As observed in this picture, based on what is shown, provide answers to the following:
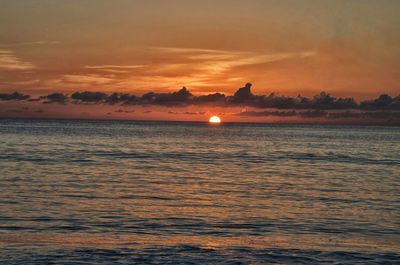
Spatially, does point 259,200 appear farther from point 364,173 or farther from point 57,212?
point 364,173

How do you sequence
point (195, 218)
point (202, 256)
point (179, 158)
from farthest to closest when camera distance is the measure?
point (179, 158) → point (195, 218) → point (202, 256)

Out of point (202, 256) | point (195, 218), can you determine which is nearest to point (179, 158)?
point (195, 218)

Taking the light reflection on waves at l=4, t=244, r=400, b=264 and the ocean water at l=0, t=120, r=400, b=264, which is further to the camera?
the ocean water at l=0, t=120, r=400, b=264

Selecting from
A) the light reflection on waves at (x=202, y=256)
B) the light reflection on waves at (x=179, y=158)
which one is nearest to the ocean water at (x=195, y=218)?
the light reflection on waves at (x=202, y=256)

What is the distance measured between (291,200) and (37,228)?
44.8 ft

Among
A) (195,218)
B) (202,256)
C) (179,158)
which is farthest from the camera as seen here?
(179,158)

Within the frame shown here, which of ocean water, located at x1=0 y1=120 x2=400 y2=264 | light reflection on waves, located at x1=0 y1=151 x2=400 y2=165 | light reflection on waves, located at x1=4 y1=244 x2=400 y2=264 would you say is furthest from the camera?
light reflection on waves, located at x1=0 y1=151 x2=400 y2=165

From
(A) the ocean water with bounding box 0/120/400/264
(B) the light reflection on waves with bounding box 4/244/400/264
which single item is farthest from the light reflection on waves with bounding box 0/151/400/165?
(B) the light reflection on waves with bounding box 4/244/400/264

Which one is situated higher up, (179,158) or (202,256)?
(202,256)

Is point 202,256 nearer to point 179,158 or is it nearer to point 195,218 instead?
point 195,218

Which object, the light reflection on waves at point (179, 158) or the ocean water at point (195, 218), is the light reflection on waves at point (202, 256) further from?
the light reflection on waves at point (179, 158)

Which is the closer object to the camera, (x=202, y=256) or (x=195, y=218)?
(x=202, y=256)

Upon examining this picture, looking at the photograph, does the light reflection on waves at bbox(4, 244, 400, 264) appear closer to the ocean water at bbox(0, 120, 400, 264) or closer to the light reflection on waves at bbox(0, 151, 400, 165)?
the ocean water at bbox(0, 120, 400, 264)

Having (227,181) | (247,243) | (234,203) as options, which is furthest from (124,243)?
(227,181)
